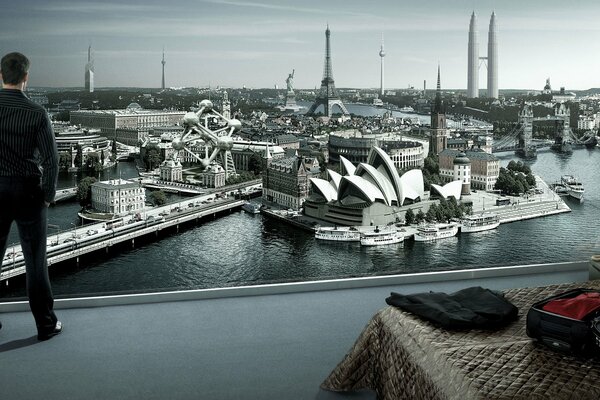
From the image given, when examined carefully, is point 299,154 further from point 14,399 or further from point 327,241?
point 14,399

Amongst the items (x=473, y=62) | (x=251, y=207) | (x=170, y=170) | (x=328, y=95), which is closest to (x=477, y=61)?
(x=473, y=62)

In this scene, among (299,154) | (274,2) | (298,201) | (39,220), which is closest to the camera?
(39,220)

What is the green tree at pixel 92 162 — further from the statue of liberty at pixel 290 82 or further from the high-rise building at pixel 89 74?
the statue of liberty at pixel 290 82

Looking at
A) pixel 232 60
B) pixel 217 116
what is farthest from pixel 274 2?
pixel 217 116

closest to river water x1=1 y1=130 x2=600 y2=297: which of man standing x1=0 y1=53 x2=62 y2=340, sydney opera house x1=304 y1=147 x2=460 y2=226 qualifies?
sydney opera house x1=304 y1=147 x2=460 y2=226

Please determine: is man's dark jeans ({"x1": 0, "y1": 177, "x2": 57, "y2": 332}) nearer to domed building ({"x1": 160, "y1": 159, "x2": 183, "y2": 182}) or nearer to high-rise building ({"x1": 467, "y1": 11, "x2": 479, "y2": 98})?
domed building ({"x1": 160, "y1": 159, "x2": 183, "y2": 182})

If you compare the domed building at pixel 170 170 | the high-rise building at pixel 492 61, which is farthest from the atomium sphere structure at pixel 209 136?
the high-rise building at pixel 492 61
